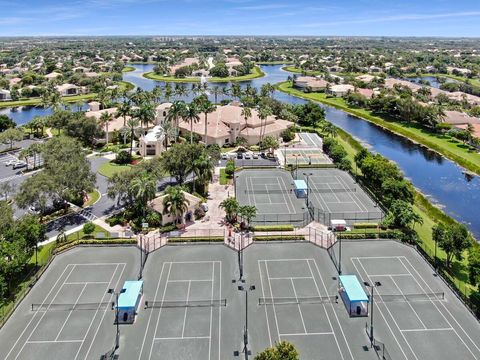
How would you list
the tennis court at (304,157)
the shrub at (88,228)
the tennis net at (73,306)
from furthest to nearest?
1. the tennis court at (304,157)
2. the shrub at (88,228)
3. the tennis net at (73,306)

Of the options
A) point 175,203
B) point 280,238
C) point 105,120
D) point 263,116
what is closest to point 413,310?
point 280,238

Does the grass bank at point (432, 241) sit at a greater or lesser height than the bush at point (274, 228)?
lesser

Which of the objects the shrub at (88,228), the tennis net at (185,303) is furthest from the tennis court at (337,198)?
the shrub at (88,228)

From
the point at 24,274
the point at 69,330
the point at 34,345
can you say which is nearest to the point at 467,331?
the point at 69,330

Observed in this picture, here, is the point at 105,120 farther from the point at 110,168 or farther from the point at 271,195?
the point at 271,195

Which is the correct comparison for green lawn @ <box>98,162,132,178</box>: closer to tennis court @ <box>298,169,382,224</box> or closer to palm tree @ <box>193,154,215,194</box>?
palm tree @ <box>193,154,215,194</box>

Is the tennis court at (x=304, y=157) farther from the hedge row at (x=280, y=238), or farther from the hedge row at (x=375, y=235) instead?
the hedge row at (x=280, y=238)

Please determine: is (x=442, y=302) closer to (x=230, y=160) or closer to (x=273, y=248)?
(x=273, y=248)
